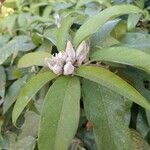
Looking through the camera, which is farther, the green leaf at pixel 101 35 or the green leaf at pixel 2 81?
the green leaf at pixel 2 81

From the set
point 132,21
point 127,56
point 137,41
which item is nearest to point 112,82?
point 127,56

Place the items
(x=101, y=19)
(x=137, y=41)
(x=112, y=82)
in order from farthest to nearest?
1. (x=137, y=41)
2. (x=101, y=19)
3. (x=112, y=82)

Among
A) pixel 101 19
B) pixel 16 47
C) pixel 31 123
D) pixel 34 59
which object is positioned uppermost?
pixel 101 19

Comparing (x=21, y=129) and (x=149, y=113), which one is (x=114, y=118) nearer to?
(x=149, y=113)

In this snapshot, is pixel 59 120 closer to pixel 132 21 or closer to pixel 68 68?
pixel 68 68

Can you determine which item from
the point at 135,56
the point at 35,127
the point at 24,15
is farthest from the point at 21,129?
the point at 24,15

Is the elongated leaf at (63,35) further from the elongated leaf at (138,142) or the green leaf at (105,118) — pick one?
the elongated leaf at (138,142)

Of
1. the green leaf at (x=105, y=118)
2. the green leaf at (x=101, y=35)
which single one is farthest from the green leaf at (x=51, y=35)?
the green leaf at (x=105, y=118)

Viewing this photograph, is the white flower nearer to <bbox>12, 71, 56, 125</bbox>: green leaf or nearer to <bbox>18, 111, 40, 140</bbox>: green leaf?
<bbox>12, 71, 56, 125</bbox>: green leaf
